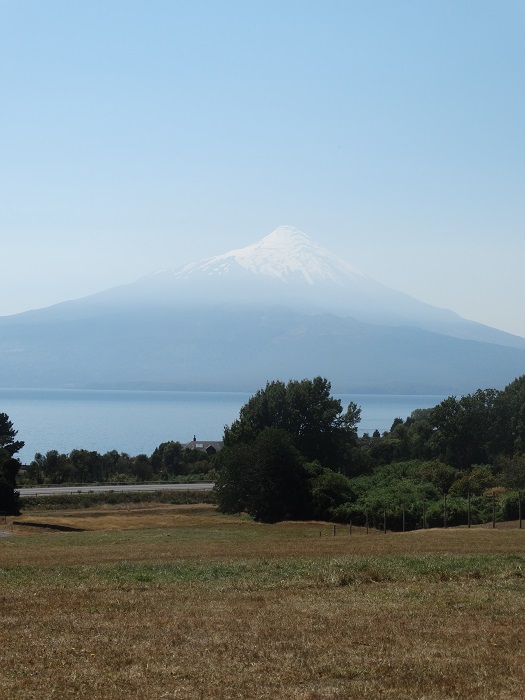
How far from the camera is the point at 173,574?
78.6 feet

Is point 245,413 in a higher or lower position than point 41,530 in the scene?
higher

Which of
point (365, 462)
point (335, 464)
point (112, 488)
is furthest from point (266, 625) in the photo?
point (365, 462)

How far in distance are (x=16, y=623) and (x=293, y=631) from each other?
496cm

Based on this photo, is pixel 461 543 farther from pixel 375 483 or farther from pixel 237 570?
pixel 375 483

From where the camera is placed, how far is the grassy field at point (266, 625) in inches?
479

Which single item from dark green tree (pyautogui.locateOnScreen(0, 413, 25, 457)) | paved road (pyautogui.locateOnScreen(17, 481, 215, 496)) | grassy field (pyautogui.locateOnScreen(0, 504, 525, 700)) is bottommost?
paved road (pyautogui.locateOnScreen(17, 481, 215, 496))

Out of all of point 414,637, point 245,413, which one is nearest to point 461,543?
point 414,637

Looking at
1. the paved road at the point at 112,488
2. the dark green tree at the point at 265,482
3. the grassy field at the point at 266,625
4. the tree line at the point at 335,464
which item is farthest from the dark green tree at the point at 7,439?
the grassy field at the point at 266,625

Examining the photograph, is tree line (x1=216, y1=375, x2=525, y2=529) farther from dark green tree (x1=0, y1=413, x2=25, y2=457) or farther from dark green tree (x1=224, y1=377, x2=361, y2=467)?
dark green tree (x1=0, y1=413, x2=25, y2=457)

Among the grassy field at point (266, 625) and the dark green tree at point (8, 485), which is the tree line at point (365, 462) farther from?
the grassy field at point (266, 625)

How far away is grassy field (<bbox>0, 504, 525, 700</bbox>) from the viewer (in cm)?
1216

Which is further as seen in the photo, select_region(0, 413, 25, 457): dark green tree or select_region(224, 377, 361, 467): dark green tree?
select_region(0, 413, 25, 457): dark green tree

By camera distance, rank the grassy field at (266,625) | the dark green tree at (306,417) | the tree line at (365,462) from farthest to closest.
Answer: the dark green tree at (306,417)
the tree line at (365,462)
the grassy field at (266,625)

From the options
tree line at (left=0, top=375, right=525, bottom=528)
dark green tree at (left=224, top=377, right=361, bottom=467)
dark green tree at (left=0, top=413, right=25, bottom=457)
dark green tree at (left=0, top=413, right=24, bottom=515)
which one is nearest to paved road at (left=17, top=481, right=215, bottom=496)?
tree line at (left=0, top=375, right=525, bottom=528)
